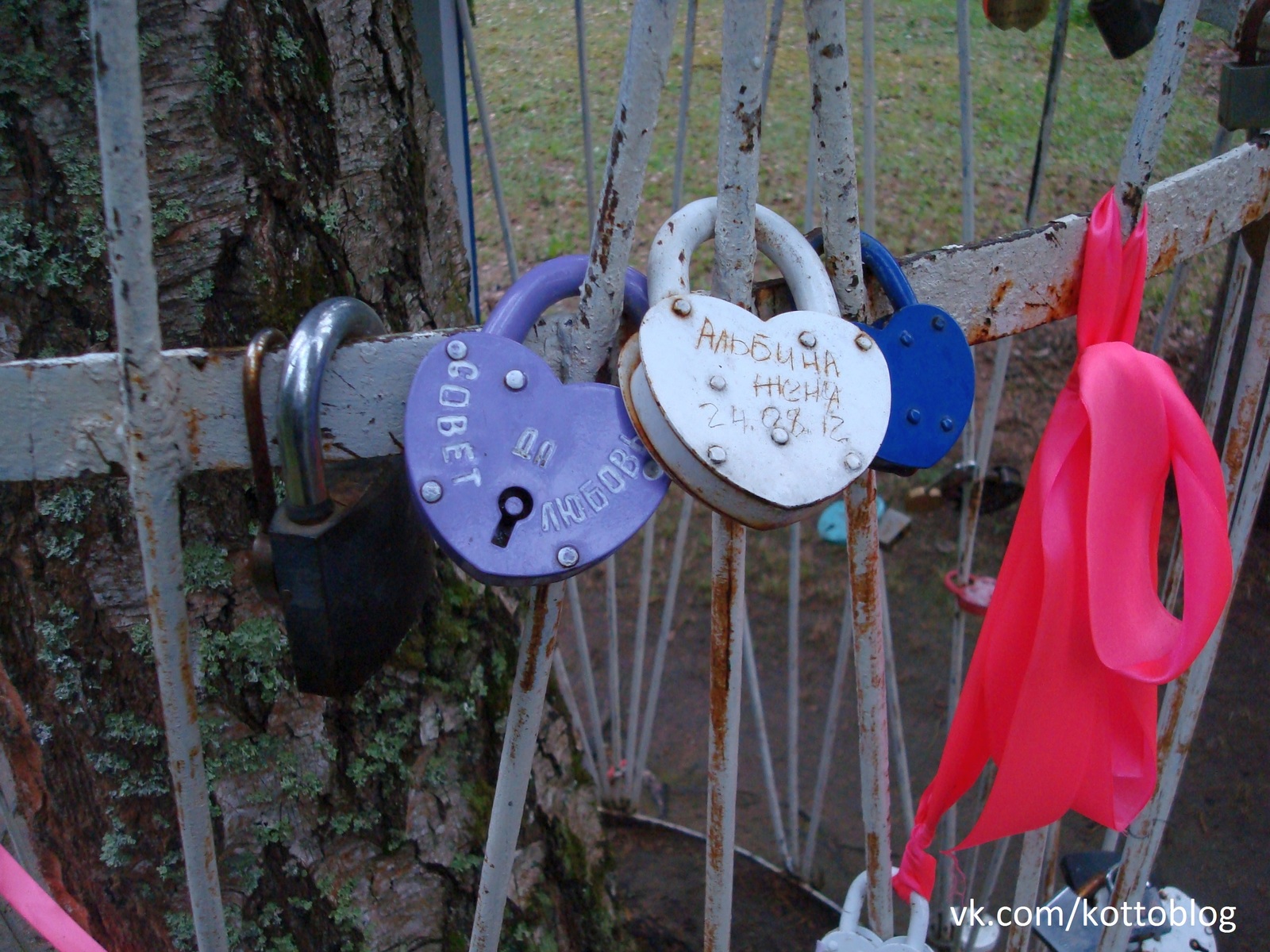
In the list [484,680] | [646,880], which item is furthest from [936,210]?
[484,680]

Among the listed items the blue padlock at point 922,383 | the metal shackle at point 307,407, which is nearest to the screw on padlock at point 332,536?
the metal shackle at point 307,407

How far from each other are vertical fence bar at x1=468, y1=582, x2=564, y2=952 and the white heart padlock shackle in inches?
10.1

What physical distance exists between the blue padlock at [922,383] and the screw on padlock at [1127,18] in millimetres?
676

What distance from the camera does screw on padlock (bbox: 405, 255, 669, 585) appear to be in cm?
51

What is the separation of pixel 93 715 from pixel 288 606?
483 millimetres

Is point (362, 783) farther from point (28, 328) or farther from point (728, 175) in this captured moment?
point (728, 175)

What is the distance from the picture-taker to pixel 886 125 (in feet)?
17.7

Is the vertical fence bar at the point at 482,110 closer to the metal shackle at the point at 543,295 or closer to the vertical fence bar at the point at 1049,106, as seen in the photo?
the metal shackle at the point at 543,295

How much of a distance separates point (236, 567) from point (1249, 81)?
101 cm

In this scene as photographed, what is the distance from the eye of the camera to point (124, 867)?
951mm

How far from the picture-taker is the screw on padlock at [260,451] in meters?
0.54

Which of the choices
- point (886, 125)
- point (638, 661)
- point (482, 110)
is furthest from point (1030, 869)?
point (886, 125)

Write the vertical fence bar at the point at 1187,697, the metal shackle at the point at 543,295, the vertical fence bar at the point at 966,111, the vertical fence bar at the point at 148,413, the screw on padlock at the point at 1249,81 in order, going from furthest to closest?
the vertical fence bar at the point at 966,111, the vertical fence bar at the point at 1187,697, the screw on padlock at the point at 1249,81, the metal shackle at the point at 543,295, the vertical fence bar at the point at 148,413

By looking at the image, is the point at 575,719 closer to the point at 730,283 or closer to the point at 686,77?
the point at 686,77
